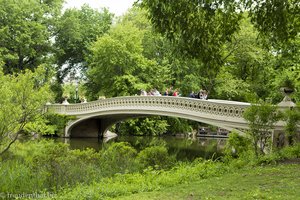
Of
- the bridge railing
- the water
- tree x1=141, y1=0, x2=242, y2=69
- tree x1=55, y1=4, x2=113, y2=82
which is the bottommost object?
the water

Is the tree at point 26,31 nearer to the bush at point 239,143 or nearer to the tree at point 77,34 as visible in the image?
the tree at point 77,34

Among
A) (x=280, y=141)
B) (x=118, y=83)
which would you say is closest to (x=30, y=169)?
(x=280, y=141)

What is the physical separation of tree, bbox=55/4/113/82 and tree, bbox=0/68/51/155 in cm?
2102

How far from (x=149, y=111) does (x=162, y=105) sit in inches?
47.5

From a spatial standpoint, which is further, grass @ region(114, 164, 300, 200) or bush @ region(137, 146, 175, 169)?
bush @ region(137, 146, 175, 169)

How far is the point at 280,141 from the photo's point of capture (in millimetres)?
12797

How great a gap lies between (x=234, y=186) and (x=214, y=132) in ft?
93.8

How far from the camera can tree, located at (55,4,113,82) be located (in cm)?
3106

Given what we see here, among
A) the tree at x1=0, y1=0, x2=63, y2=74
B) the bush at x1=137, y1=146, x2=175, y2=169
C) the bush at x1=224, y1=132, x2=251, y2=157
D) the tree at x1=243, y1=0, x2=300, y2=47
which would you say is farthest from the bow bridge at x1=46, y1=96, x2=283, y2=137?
the tree at x1=0, y1=0, x2=63, y2=74

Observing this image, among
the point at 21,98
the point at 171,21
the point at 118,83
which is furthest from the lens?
the point at 118,83

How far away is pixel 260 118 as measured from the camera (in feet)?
32.3

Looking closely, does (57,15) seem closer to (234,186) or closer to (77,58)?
(77,58)

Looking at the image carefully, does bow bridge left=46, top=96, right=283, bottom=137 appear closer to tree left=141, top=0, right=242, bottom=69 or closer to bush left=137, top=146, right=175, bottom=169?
bush left=137, top=146, right=175, bottom=169

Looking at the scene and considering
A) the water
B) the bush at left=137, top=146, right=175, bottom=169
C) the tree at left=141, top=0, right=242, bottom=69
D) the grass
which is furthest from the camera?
the water
